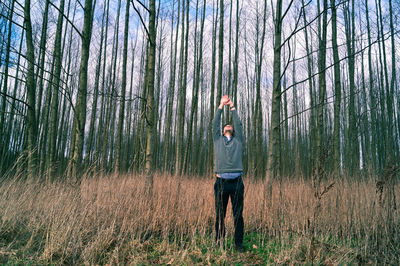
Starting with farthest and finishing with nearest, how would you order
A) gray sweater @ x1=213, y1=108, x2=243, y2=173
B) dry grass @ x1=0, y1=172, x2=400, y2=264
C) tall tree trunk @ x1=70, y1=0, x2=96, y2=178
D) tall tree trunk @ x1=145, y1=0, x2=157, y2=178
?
tall tree trunk @ x1=145, y1=0, x2=157, y2=178 < tall tree trunk @ x1=70, y1=0, x2=96, y2=178 < gray sweater @ x1=213, y1=108, x2=243, y2=173 < dry grass @ x1=0, y1=172, x2=400, y2=264

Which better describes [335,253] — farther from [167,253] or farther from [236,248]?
[167,253]

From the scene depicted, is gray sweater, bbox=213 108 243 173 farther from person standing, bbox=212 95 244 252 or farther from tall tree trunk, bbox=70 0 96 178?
tall tree trunk, bbox=70 0 96 178

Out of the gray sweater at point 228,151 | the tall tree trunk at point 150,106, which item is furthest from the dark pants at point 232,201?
the tall tree trunk at point 150,106

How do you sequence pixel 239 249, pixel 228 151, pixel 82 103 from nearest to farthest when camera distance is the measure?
pixel 239 249 → pixel 228 151 → pixel 82 103

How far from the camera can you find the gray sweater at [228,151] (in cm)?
313

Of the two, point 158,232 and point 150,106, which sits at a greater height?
point 150,106

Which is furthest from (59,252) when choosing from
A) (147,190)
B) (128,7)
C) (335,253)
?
(128,7)

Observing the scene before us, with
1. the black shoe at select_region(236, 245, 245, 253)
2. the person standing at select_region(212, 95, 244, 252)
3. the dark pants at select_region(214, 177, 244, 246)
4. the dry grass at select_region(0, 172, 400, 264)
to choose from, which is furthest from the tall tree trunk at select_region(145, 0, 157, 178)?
the black shoe at select_region(236, 245, 245, 253)

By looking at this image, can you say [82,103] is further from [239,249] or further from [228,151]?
[239,249]

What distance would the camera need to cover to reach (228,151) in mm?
3199

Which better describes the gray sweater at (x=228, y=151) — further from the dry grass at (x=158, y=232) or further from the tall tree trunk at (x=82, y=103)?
the tall tree trunk at (x=82, y=103)

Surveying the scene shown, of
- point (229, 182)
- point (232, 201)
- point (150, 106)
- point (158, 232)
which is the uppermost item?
point (150, 106)

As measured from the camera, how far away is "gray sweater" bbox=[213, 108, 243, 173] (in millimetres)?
3131

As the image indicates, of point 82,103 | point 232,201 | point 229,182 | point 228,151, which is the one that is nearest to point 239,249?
point 232,201
